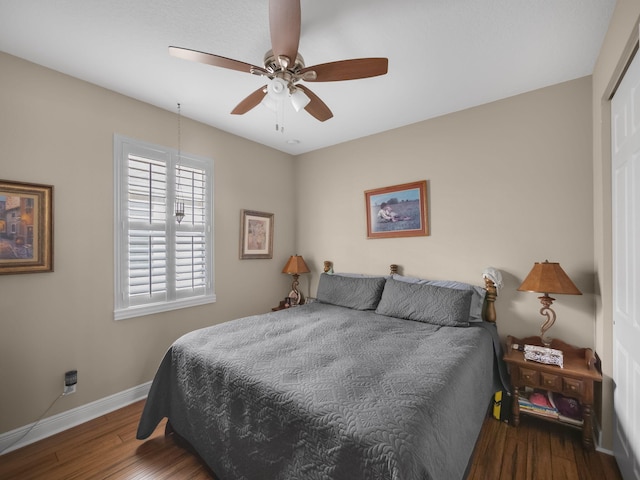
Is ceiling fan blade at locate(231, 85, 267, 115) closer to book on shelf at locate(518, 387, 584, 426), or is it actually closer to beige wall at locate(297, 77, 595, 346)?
beige wall at locate(297, 77, 595, 346)

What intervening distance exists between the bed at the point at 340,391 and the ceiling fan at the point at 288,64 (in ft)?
5.24

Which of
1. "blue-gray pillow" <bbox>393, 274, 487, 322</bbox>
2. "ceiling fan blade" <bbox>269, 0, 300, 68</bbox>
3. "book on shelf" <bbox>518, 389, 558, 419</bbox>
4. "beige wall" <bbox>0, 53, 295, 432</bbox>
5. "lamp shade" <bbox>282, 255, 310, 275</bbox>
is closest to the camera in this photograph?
"ceiling fan blade" <bbox>269, 0, 300, 68</bbox>

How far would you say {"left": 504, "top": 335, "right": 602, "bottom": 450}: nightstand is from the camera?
1.89m

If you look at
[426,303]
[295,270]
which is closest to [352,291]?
[426,303]

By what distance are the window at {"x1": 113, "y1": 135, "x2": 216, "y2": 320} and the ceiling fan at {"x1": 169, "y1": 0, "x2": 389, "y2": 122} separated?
4.52ft

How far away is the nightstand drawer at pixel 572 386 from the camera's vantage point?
75.4 inches

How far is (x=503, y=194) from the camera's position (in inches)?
101

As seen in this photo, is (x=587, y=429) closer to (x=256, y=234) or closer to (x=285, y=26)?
(x=285, y=26)

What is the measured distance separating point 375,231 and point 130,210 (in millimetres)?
2468

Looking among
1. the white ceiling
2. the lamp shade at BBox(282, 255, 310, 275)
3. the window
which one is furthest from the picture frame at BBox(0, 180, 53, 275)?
the lamp shade at BBox(282, 255, 310, 275)

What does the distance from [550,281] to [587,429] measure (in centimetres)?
98

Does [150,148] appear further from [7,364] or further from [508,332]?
[508,332]

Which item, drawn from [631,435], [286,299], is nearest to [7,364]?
[286,299]

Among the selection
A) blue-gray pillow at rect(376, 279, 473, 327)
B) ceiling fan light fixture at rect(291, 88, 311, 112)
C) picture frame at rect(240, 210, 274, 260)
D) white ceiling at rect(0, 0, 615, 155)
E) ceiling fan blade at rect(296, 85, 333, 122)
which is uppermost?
white ceiling at rect(0, 0, 615, 155)
